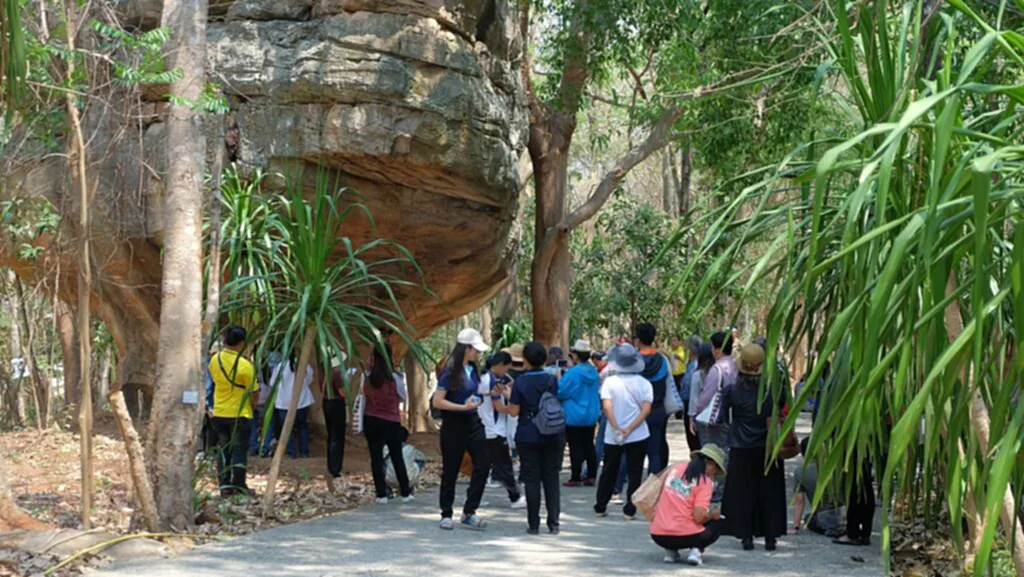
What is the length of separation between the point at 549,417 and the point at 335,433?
347 cm

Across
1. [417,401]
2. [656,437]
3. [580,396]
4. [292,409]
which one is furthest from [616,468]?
[417,401]

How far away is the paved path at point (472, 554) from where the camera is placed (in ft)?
27.3

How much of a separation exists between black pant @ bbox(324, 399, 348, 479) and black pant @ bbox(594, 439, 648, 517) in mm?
2933

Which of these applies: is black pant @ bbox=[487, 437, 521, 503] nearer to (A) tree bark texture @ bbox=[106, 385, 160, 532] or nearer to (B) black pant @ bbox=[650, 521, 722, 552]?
(B) black pant @ bbox=[650, 521, 722, 552]

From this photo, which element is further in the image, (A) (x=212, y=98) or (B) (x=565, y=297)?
(B) (x=565, y=297)

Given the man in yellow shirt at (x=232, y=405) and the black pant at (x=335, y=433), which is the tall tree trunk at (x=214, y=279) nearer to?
the man in yellow shirt at (x=232, y=405)

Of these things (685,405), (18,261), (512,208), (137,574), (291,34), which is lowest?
(137,574)

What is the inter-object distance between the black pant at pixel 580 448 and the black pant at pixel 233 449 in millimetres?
3313

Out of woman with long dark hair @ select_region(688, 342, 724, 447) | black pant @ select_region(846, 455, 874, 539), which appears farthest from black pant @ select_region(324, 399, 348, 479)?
black pant @ select_region(846, 455, 874, 539)

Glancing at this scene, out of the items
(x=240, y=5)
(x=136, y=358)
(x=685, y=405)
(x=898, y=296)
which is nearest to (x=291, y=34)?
(x=240, y=5)

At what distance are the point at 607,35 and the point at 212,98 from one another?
8379 millimetres

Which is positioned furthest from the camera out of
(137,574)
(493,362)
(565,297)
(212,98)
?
(565,297)

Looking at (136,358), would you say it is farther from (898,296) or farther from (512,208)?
(898,296)

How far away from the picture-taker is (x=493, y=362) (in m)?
11.8
